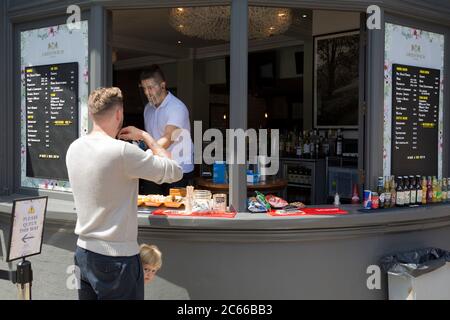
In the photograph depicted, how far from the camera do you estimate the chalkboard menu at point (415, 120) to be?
3.72m

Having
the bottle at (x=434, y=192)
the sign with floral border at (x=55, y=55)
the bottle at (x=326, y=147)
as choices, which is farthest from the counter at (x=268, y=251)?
the bottle at (x=326, y=147)

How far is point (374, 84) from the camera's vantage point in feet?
11.7

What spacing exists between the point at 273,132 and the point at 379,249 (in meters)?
4.11

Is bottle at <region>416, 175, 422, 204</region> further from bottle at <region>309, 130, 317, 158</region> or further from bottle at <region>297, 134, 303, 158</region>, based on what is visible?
bottle at <region>297, 134, 303, 158</region>

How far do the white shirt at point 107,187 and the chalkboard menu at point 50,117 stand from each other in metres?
1.38

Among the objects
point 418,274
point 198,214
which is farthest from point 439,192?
point 198,214

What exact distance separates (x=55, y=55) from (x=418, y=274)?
10.2 ft

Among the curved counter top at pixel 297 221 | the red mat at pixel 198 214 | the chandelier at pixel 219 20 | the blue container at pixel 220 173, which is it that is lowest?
the curved counter top at pixel 297 221

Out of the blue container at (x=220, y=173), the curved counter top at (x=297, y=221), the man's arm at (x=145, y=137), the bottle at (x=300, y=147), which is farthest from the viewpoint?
the bottle at (x=300, y=147)

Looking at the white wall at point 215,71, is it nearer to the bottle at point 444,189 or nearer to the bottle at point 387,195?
the bottle at point 444,189

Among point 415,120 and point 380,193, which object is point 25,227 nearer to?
point 380,193

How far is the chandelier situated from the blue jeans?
9.23 ft

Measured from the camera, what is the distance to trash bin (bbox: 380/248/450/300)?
11.1 ft
